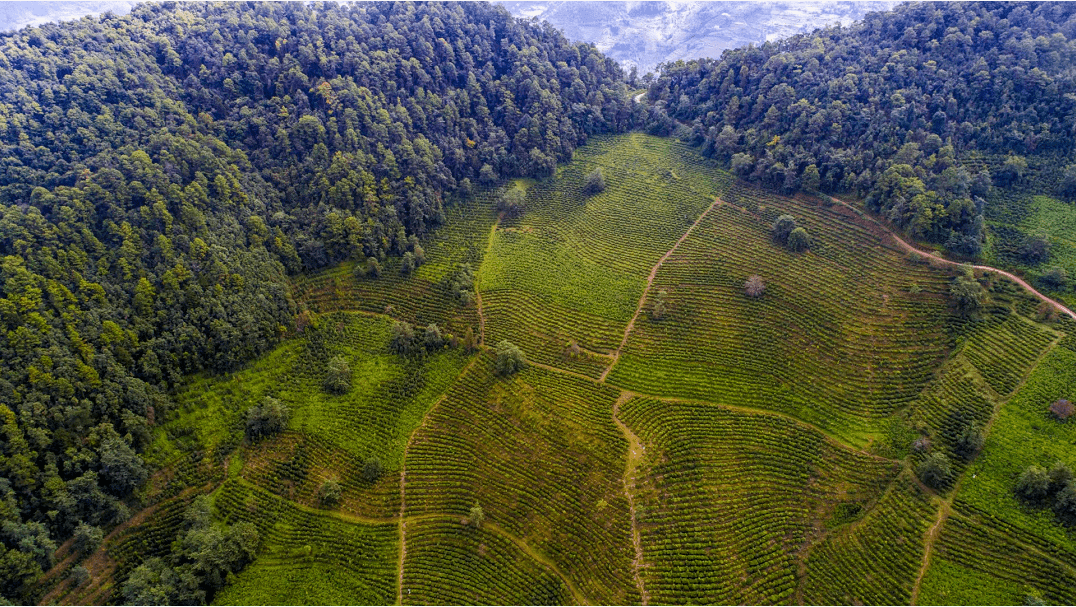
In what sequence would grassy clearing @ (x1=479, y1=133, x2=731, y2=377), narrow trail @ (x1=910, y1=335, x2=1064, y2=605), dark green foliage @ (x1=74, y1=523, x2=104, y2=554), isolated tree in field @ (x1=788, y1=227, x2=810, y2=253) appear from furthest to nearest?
isolated tree in field @ (x1=788, y1=227, x2=810, y2=253)
grassy clearing @ (x1=479, y1=133, x2=731, y2=377)
dark green foliage @ (x1=74, y1=523, x2=104, y2=554)
narrow trail @ (x1=910, y1=335, x2=1064, y2=605)

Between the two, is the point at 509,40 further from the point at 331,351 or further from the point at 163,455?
the point at 163,455

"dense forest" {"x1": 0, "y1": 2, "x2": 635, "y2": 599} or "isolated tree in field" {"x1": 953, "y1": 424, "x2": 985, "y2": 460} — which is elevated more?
"dense forest" {"x1": 0, "y1": 2, "x2": 635, "y2": 599}

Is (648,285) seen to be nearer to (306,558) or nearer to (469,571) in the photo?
(469,571)

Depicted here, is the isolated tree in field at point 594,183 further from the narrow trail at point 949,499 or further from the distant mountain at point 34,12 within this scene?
the distant mountain at point 34,12

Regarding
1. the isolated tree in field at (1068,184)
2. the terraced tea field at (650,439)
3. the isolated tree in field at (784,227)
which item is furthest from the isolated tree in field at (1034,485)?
the isolated tree in field at (1068,184)

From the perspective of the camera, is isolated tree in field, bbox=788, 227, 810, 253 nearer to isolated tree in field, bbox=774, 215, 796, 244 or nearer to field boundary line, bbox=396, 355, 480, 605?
isolated tree in field, bbox=774, 215, 796, 244

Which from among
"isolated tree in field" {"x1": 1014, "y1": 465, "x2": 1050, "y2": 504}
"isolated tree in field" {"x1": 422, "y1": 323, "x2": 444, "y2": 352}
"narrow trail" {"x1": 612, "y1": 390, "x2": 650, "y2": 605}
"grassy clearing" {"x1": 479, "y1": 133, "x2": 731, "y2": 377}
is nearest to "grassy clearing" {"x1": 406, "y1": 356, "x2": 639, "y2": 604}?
"narrow trail" {"x1": 612, "y1": 390, "x2": 650, "y2": 605}

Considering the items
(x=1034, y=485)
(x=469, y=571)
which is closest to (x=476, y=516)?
(x=469, y=571)
